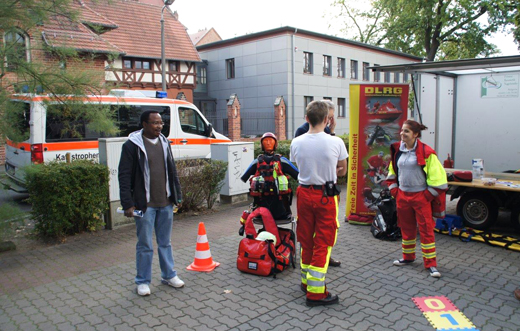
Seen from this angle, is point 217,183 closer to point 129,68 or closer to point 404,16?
point 129,68

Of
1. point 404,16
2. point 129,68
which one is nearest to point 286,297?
point 129,68

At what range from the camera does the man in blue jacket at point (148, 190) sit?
4.34m

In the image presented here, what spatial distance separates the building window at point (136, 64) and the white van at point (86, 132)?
16.8 meters

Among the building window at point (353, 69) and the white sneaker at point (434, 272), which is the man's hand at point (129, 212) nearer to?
the white sneaker at point (434, 272)

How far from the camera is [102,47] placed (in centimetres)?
699

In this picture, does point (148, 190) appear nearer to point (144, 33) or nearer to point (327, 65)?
point (144, 33)

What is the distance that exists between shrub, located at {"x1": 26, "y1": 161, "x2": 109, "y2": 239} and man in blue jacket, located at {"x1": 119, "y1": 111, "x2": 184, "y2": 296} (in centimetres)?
213

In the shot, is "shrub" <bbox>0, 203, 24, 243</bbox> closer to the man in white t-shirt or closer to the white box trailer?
the man in white t-shirt

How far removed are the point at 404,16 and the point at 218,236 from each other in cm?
3370

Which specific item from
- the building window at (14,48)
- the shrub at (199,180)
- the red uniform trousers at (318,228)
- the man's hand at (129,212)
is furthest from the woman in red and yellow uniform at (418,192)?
the building window at (14,48)

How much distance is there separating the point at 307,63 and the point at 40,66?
1069 inches

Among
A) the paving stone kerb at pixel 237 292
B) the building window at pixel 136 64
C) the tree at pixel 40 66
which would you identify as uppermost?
the building window at pixel 136 64

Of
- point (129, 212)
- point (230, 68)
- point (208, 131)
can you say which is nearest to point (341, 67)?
point (230, 68)

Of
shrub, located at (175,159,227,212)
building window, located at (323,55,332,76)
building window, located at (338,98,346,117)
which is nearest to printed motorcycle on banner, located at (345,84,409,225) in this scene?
shrub, located at (175,159,227,212)
